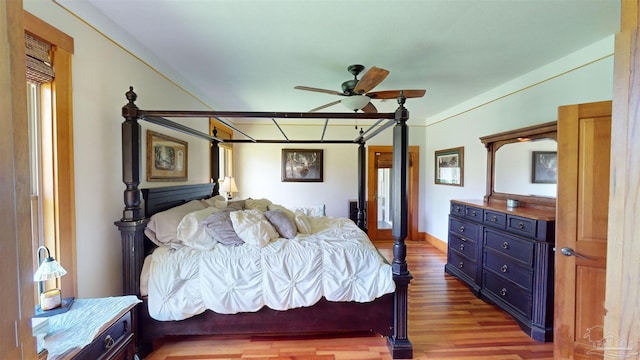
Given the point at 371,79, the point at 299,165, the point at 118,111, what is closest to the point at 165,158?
the point at 118,111

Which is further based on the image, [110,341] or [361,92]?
[361,92]

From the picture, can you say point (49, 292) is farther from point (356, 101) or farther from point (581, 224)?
point (581, 224)

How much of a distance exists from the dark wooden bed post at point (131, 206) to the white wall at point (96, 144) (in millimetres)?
119

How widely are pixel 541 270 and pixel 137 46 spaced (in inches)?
156

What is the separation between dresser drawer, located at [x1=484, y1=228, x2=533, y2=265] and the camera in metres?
2.33

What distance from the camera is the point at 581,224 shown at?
69.9 inches

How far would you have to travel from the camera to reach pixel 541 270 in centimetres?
221

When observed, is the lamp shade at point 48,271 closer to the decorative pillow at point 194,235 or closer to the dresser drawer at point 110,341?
the dresser drawer at point 110,341

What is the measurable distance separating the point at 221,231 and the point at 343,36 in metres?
1.90

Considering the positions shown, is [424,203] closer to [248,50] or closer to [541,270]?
[541,270]

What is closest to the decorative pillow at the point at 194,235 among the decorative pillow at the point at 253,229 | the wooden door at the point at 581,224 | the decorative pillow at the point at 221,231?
the decorative pillow at the point at 221,231

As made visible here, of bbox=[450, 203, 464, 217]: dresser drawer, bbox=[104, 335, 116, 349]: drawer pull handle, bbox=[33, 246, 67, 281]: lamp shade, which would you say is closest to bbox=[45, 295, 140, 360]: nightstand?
bbox=[104, 335, 116, 349]: drawer pull handle

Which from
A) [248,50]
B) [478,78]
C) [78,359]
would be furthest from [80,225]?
[478,78]

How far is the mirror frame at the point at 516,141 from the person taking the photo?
102 inches
